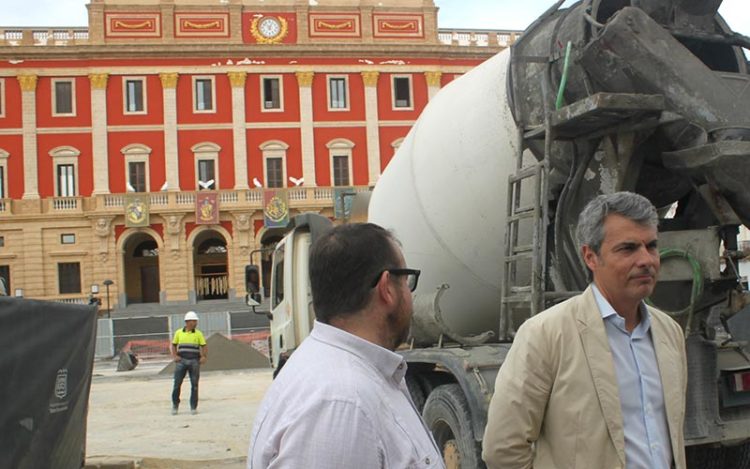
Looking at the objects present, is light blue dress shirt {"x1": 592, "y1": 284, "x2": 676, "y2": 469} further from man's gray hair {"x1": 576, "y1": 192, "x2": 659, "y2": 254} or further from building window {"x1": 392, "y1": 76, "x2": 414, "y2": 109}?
building window {"x1": 392, "y1": 76, "x2": 414, "y2": 109}

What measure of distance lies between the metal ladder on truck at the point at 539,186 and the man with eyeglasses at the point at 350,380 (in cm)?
293

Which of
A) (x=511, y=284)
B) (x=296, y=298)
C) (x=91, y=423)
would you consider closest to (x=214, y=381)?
(x=91, y=423)

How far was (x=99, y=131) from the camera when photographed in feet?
156

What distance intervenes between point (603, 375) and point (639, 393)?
0.49ft

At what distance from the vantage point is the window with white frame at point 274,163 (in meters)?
48.6

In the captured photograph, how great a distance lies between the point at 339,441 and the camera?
1776 millimetres

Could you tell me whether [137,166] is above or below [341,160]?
below

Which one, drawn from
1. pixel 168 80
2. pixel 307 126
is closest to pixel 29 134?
pixel 168 80

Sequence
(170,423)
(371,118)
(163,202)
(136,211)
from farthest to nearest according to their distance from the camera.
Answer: (371,118)
(163,202)
(136,211)
(170,423)

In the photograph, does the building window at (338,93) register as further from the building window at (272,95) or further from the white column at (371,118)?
the building window at (272,95)

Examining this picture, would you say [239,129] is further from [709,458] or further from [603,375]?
[603,375]

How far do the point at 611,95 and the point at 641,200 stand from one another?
1.76 meters

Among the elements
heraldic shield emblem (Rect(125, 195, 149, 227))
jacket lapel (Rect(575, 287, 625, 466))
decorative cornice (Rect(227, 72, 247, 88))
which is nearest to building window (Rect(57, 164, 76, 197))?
heraldic shield emblem (Rect(125, 195, 149, 227))

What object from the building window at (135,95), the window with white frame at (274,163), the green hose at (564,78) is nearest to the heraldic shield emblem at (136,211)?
the building window at (135,95)
